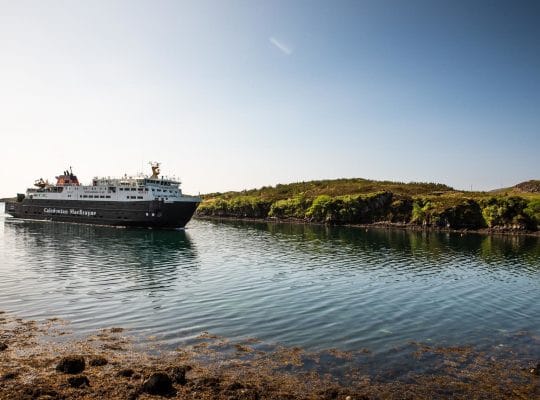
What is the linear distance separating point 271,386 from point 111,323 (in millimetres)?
14189

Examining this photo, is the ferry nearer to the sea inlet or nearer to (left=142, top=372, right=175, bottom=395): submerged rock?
the sea inlet

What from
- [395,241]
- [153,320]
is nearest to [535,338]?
[153,320]

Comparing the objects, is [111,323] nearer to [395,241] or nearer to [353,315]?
[353,315]

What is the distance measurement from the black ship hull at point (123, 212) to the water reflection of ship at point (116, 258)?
1278cm

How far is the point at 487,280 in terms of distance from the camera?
46500 millimetres

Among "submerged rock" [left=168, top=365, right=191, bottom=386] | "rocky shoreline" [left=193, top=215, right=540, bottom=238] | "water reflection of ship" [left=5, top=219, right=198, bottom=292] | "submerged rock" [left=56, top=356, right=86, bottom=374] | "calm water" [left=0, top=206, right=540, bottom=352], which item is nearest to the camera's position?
"submerged rock" [left=168, top=365, right=191, bottom=386]

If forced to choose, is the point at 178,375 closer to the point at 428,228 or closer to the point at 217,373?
the point at 217,373

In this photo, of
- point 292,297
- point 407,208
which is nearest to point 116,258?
point 292,297

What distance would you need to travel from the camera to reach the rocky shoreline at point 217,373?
53.4 feet

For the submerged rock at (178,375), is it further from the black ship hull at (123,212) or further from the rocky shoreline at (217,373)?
the black ship hull at (123,212)

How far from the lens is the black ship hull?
330 ft

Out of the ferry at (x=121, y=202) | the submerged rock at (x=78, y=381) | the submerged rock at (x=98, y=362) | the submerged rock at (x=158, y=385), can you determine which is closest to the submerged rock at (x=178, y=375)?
the submerged rock at (x=158, y=385)

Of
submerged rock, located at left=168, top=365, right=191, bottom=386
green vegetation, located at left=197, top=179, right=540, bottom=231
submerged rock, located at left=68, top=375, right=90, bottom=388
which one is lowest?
submerged rock, located at left=168, top=365, right=191, bottom=386

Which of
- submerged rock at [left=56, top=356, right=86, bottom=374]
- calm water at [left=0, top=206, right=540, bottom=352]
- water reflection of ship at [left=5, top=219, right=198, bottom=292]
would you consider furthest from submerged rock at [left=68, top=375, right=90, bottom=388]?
water reflection of ship at [left=5, top=219, right=198, bottom=292]
